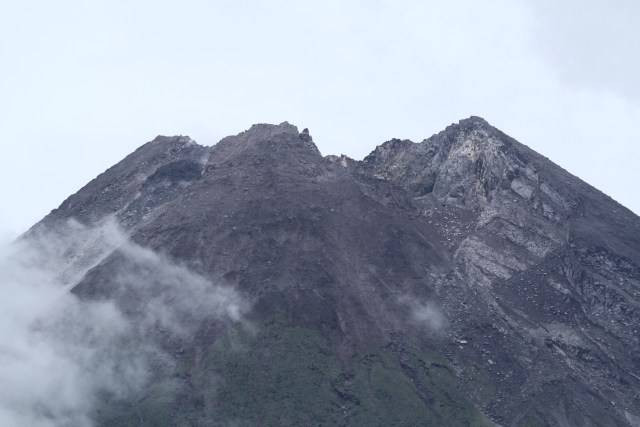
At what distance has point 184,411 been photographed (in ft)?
622

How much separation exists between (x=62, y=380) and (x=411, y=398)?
70.4 meters

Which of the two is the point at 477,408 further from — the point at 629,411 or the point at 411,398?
the point at 629,411

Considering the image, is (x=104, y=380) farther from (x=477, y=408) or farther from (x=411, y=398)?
(x=477, y=408)

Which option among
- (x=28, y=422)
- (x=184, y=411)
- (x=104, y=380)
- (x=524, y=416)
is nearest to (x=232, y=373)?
(x=184, y=411)

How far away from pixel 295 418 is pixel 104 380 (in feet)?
134

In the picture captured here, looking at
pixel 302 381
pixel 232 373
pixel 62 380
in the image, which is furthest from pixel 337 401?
pixel 62 380

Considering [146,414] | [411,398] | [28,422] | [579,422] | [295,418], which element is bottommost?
[28,422]

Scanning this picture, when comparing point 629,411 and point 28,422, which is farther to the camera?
point 629,411

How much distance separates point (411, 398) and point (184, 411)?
44.7 meters

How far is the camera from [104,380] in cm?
19862

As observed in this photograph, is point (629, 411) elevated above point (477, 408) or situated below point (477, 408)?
above

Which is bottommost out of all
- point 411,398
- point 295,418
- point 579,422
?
point 295,418

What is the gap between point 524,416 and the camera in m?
192

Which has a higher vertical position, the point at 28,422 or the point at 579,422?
the point at 579,422
